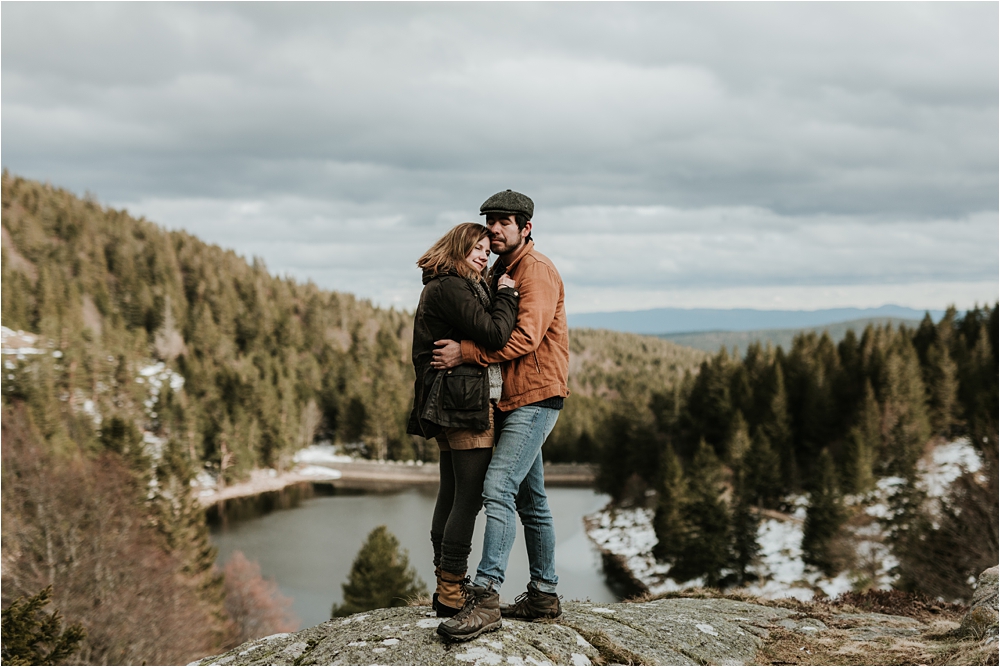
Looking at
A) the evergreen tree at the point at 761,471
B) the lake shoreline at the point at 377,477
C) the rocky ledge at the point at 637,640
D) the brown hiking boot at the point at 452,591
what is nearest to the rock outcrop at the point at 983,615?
the rocky ledge at the point at 637,640

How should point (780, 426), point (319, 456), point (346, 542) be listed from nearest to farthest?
point (346, 542) < point (780, 426) < point (319, 456)

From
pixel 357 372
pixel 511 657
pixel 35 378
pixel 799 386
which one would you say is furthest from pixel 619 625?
pixel 357 372

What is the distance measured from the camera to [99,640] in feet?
71.0

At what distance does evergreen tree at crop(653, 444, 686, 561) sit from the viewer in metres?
47.4

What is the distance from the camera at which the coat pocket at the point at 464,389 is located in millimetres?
5148

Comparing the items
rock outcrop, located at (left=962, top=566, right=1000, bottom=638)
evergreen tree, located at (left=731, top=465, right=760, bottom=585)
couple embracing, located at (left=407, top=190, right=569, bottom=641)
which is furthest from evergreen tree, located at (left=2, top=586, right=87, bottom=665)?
evergreen tree, located at (left=731, top=465, right=760, bottom=585)

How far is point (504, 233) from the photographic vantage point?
213 inches

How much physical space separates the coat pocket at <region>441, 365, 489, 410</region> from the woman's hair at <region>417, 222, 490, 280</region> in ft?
2.31

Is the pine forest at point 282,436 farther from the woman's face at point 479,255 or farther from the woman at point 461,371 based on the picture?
the woman's face at point 479,255

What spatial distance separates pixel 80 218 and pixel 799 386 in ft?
540

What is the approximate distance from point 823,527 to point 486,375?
4378 centimetres

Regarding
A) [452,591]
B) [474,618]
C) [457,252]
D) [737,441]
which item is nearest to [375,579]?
[452,591]

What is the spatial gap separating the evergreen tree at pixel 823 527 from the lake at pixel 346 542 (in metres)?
12.7

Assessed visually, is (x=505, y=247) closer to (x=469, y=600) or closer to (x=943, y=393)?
(x=469, y=600)
